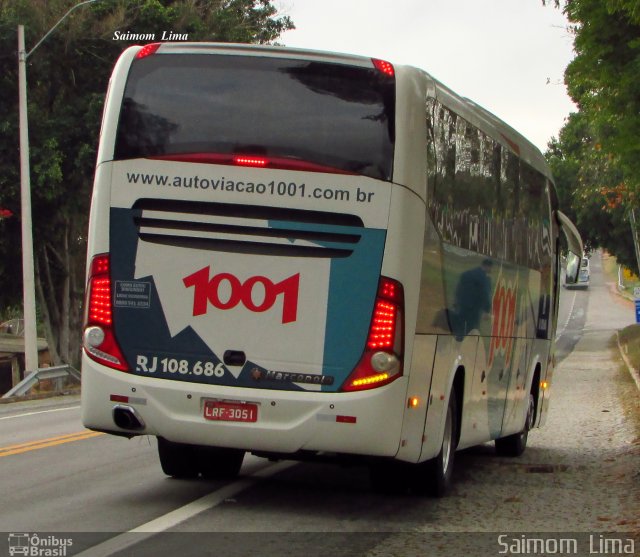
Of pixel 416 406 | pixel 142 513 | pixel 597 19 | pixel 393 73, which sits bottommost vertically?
pixel 142 513

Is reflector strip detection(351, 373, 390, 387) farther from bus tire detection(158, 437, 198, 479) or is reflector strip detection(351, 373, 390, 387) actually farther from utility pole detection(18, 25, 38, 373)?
utility pole detection(18, 25, 38, 373)

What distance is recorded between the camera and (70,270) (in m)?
38.3

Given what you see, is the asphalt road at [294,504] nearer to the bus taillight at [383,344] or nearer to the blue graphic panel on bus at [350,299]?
the bus taillight at [383,344]

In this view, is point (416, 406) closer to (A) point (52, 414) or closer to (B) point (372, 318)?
(B) point (372, 318)

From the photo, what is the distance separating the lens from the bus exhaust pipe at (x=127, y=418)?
951 centimetres

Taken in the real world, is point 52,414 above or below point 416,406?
below

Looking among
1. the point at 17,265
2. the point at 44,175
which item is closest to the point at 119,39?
the point at 44,175

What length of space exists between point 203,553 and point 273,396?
1561 mm

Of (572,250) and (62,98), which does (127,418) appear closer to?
(572,250)

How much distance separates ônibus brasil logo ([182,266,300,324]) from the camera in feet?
30.8

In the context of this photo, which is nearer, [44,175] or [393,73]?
[393,73]

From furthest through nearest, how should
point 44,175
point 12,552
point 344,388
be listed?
1. point 44,175
2. point 344,388
3. point 12,552

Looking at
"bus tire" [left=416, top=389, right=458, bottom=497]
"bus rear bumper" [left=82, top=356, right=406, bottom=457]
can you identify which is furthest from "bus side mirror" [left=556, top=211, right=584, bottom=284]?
"bus rear bumper" [left=82, top=356, right=406, bottom=457]

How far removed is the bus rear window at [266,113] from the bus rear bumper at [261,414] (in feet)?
5.27
